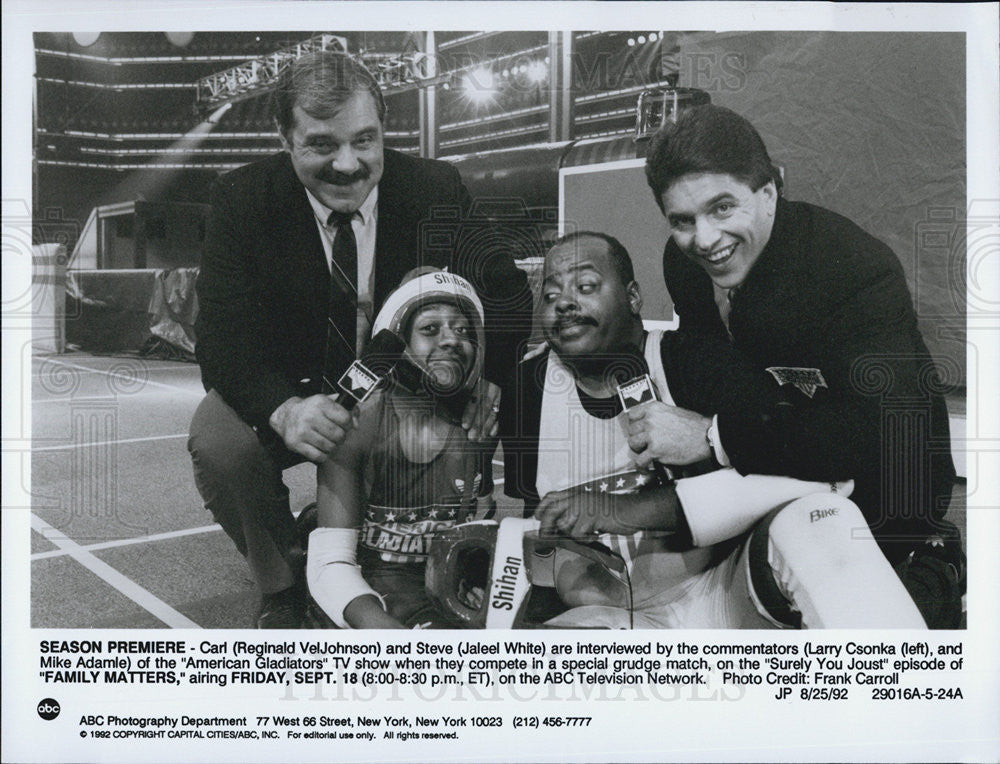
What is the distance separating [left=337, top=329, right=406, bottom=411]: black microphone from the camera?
196 centimetres

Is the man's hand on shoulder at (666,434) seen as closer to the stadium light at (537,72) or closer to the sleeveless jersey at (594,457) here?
the sleeveless jersey at (594,457)

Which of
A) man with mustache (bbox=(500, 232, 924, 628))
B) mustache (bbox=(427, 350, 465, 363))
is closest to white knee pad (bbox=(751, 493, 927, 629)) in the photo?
man with mustache (bbox=(500, 232, 924, 628))

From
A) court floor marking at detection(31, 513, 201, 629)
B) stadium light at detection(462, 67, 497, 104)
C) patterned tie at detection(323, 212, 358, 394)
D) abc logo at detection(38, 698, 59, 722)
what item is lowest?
abc logo at detection(38, 698, 59, 722)

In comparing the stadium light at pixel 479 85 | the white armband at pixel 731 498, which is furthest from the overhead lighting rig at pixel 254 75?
the white armband at pixel 731 498

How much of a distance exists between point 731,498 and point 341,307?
99 centimetres

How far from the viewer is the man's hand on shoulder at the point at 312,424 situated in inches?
77.1

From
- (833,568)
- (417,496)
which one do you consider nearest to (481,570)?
(417,496)

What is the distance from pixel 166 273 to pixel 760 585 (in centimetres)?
156

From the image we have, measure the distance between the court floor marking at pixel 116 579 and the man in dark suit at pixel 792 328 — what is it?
1156mm

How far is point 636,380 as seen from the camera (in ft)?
6.47

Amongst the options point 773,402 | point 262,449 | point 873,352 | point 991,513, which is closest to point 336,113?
point 262,449

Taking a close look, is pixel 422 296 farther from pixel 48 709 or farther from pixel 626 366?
pixel 48 709

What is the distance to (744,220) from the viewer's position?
197cm

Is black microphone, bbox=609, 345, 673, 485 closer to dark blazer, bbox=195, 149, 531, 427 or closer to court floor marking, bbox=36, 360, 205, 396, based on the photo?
dark blazer, bbox=195, 149, 531, 427
